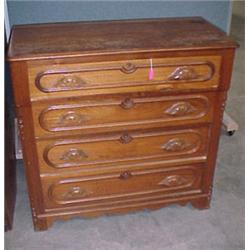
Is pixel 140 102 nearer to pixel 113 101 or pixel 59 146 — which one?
pixel 113 101

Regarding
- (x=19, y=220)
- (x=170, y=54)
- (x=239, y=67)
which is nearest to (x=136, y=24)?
(x=170, y=54)

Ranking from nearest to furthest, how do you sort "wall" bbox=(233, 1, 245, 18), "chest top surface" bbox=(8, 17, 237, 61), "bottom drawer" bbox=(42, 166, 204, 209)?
"chest top surface" bbox=(8, 17, 237, 61) → "bottom drawer" bbox=(42, 166, 204, 209) → "wall" bbox=(233, 1, 245, 18)

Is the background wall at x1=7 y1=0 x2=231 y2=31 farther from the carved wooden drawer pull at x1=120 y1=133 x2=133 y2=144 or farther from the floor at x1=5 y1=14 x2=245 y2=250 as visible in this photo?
the floor at x1=5 y1=14 x2=245 y2=250

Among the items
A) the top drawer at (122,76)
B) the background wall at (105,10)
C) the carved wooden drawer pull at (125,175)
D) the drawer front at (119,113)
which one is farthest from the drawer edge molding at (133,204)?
the background wall at (105,10)

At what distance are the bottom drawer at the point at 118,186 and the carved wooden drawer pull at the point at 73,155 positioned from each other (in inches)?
3.9

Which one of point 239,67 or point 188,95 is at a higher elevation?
point 188,95

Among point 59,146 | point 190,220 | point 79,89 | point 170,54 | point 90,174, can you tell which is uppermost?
point 170,54

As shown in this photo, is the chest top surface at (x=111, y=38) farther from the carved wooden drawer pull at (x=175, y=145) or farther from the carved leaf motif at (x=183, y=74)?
the carved wooden drawer pull at (x=175, y=145)

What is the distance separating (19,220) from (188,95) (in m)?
1.01

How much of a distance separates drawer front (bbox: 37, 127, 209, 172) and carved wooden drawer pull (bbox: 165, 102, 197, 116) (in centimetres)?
10

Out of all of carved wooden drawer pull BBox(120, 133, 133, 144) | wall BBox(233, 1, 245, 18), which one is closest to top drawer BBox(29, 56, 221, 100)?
carved wooden drawer pull BBox(120, 133, 133, 144)

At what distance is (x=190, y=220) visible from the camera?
6.01 ft

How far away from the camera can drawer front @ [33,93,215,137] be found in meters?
1.51

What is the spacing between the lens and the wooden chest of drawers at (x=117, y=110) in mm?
1442
